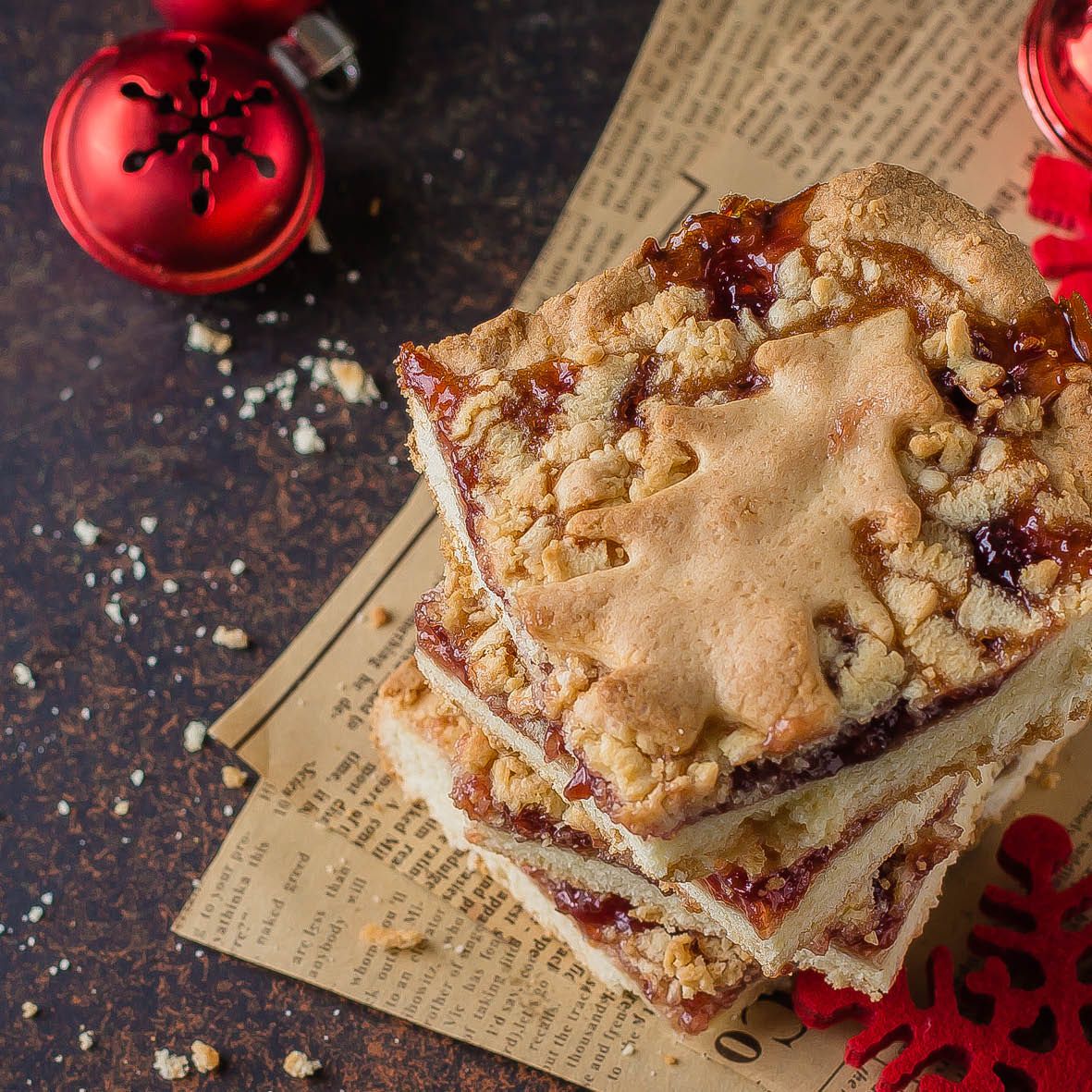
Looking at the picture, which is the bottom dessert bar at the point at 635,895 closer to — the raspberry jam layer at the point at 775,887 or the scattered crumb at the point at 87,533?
the raspberry jam layer at the point at 775,887

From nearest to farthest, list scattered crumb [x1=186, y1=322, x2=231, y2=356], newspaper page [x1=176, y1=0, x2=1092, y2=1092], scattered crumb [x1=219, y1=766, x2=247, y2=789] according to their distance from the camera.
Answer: newspaper page [x1=176, y1=0, x2=1092, y2=1092] → scattered crumb [x1=219, y1=766, x2=247, y2=789] → scattered crumb [x1=186, y1=322, x2=231, y2=356]

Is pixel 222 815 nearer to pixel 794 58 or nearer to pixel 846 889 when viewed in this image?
pixel 846 889

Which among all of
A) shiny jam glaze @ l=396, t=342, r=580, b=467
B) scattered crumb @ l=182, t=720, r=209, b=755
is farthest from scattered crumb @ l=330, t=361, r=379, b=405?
shiny jam glaze @ l=396, t=342, r=580, b=467

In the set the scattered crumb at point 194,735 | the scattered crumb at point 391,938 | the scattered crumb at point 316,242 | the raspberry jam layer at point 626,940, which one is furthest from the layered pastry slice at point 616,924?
the scattered crumb at point 316,242

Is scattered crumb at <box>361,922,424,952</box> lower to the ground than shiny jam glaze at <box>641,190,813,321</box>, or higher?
lower

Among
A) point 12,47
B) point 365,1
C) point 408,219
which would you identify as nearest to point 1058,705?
point 408,219

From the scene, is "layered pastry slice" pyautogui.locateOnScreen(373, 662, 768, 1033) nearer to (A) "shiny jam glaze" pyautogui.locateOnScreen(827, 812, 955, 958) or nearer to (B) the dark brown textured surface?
(A) "shiny jam glaze" pyautogui.locateOnScreen(827, 812, 955, 958)
